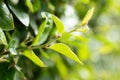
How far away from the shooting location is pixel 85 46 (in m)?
1.37

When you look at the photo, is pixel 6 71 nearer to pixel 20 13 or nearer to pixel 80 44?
pixel 20 13

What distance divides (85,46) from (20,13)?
1.68 ft

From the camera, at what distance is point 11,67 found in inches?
34.1

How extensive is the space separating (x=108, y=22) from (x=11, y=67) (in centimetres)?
111

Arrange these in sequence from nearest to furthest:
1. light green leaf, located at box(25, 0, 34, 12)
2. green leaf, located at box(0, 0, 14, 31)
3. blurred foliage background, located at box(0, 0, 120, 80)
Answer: green leaf, located at box(0, 0, 14, 31) < light green leaf, located at box(25, 0, 34, 12) < blurred foliage background, located at box(0, 0, 120, 80)

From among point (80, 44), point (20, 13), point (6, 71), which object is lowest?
point (6, 71)

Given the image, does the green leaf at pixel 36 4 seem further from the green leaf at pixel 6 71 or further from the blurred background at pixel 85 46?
the green leaf at pixel 6 71

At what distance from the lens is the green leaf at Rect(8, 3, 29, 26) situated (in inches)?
35.2

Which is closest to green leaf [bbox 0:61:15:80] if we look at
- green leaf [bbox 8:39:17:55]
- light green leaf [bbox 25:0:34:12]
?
green leaf [bbox 8:39:17:55]

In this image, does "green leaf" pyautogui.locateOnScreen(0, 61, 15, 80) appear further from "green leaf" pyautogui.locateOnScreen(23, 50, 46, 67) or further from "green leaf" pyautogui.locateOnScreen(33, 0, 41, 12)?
"green leaf" pyautogui.locateOnScreen(33, 0, 41, 12)

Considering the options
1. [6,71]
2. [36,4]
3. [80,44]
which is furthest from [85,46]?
[6,71]

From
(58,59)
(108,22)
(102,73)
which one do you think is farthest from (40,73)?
(108,22)

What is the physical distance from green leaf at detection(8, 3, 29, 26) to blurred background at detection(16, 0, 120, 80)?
0.12m

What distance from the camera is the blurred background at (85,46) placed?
3.75 feet
